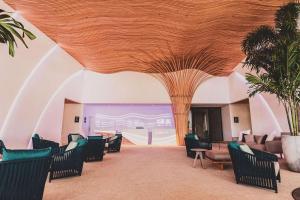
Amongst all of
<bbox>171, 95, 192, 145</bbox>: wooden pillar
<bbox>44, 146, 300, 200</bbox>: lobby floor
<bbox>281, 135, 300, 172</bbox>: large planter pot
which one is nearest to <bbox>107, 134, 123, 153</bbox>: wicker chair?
<bbox>171, 95, 192, 145</bbox>: wooden pillar

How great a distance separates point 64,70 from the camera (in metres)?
8.82

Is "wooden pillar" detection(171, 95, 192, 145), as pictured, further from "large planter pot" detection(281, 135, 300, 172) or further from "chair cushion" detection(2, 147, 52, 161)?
"chair cushion" detection(2, 147, 52, 161)

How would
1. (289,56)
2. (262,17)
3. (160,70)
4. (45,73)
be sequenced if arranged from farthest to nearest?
(160,70)
(45,73)
(262,17)
(289,56)

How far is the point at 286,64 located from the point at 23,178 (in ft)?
16.3

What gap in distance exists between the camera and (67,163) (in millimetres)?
3445

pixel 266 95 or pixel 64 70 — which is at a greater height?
pixel 64 70

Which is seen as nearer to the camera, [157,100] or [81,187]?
[81,187]

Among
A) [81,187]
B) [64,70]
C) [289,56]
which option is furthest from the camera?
[64,70]

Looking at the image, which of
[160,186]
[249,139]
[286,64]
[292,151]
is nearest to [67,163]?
[160,186]

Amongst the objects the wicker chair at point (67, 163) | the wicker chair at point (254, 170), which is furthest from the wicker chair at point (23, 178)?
the wicker chair at point (254, 170)

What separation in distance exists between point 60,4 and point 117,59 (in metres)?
4.04

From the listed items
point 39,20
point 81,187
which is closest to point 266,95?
point 81,187

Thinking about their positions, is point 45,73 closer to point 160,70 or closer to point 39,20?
point 39,20

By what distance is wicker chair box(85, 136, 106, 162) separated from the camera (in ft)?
17.2
